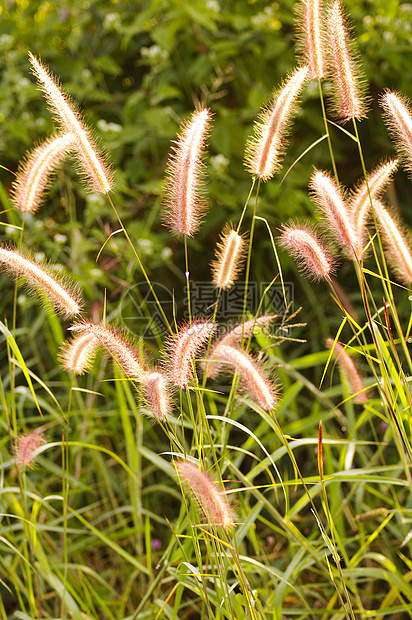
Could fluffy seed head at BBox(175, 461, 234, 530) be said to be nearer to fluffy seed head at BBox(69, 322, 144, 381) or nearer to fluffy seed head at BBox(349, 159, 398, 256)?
fluffy seed head at BBox(69, 322, 144, 381)

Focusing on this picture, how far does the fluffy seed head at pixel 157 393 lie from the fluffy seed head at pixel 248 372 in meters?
0.09

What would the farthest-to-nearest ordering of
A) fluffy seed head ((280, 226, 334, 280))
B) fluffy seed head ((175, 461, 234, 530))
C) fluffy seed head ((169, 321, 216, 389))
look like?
fluffy seed head ((280, 226, 334, 280)) → fluffy seed head ((169, 321, 216, 389)) → fluffy seed head ((175, 461, 234, 530))

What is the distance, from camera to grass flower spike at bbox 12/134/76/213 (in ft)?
3.40

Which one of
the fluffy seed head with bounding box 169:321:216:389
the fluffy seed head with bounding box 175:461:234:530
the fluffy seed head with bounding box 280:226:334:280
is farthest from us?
the fluffy seed head with bounding box 280:226:334:280

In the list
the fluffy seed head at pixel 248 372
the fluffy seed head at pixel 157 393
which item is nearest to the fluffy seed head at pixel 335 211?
the fluffy seed head at pixel 248 372

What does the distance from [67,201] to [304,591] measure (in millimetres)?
1662

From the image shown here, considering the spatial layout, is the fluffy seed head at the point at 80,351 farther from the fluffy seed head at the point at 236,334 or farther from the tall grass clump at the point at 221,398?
the fluffy seed head at the point at 236,334

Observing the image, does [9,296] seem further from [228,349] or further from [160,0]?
[228,349]

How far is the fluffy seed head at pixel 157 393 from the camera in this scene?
0.85 m

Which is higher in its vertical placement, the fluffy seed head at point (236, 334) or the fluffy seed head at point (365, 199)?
the fluffy seed head at point (365, 199)

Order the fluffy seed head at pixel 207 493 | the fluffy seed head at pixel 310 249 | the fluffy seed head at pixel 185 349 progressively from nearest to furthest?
the fluffy seed head at pixel 207 493 → the fluffy seed head at pixel 185 349 → the fluffy seed head at pixel 310 249

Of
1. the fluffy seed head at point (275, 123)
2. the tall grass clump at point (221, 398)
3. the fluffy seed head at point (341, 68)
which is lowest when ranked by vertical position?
the tall grass clump at point (221, 398)

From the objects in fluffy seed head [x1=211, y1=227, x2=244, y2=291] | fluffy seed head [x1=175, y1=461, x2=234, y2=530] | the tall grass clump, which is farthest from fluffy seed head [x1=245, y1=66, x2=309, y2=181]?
fluffy seed head [x1=175, y1=461, x2=234, y2=530]

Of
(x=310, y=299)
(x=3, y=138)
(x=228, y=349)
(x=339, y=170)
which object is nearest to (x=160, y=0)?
(x=3, y=138)
